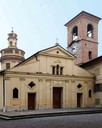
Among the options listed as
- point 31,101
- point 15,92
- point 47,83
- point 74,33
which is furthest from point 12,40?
point 15,92

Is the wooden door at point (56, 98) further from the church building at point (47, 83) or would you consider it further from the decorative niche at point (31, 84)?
the decorative niche at point (31, 84)

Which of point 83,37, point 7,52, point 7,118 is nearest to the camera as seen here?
point 7,118

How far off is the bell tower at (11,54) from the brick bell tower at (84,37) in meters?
11.2

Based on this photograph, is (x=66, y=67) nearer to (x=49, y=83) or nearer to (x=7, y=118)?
(x=49, y=83)

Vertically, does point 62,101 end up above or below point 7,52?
below

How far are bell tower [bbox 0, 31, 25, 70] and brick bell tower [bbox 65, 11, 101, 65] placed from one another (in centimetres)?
1116

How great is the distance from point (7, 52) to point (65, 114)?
2788 cm

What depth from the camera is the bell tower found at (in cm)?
4528

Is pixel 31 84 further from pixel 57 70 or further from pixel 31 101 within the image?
pixel 57 70

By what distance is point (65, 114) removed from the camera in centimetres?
2128

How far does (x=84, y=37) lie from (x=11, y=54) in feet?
52.0

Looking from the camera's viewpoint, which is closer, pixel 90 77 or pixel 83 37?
pixel 90 77

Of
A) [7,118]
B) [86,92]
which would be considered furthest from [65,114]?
[86,92]

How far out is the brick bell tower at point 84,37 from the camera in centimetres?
3943
